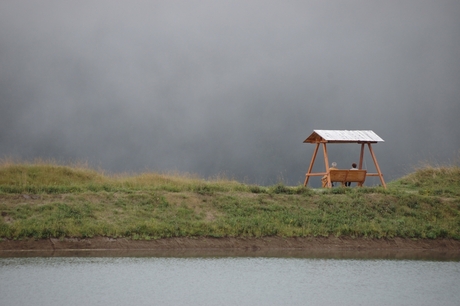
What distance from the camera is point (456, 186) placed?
29922 mm

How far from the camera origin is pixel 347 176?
29016mm

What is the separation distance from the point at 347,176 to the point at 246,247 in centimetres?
951

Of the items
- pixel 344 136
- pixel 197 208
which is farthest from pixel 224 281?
pixel 344 136

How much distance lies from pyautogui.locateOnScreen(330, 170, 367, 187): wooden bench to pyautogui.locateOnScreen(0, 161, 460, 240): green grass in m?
1.48

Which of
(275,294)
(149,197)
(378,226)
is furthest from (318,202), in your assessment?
(275,294)

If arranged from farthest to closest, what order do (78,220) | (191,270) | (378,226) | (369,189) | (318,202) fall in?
(369,189) < (318,202) < (378,226) < (78,220) < (191,270)

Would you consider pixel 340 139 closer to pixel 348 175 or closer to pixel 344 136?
pixel 344 136

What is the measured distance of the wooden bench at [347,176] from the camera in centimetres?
2875

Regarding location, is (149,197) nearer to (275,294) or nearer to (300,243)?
(300,243)

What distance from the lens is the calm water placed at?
13141 mm

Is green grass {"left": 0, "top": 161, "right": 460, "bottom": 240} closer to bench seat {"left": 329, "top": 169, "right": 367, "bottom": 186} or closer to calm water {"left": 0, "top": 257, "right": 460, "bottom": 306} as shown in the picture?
bench seat {"left": 329, "top": 169, "right": 367, "bottom": 186}

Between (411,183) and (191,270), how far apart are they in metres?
18.7

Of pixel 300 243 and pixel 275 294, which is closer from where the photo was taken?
pixel 275 294

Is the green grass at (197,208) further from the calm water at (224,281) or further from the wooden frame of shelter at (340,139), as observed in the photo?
the calm water at (224,281)
